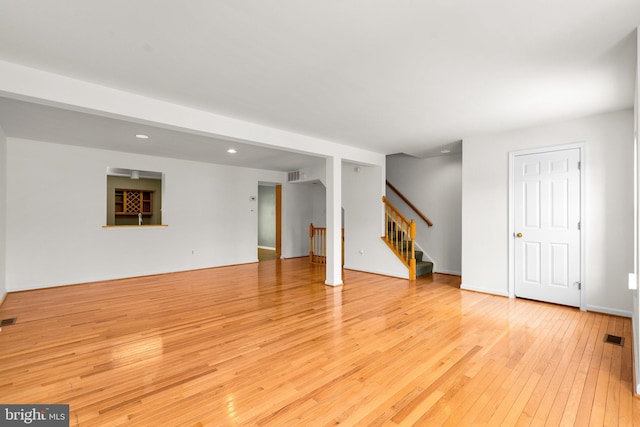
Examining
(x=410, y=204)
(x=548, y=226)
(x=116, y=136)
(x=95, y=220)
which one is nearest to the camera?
(x=548, y=226)

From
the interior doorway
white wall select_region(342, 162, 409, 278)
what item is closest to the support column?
white wall select_region(342, 162, 409, 278)

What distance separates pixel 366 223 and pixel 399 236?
871mm

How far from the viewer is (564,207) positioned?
4180mm

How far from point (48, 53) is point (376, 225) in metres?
5.63

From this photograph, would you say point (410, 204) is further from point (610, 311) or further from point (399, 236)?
point (610, 311)

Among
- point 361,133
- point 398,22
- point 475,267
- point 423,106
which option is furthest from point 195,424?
point 475,267

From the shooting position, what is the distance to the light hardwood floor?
1954 millimetres

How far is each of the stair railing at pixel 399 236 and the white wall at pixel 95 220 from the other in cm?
390

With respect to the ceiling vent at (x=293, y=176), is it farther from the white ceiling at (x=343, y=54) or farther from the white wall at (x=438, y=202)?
the white ceiling at (x=343, y=54)

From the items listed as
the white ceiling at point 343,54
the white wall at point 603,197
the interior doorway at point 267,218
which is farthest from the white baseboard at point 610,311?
the interior doorway at point 267,218

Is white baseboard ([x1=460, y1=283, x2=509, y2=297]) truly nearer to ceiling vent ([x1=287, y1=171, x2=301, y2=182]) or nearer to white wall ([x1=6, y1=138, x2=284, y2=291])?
ceiling vent ([x1=287, y1=171, x2=301, y2=182])

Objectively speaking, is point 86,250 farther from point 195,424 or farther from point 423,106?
point 423,106

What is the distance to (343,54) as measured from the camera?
2477 mm

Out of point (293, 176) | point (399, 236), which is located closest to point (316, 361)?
point (399, 236)
